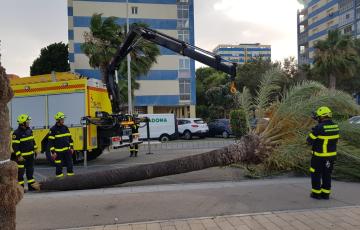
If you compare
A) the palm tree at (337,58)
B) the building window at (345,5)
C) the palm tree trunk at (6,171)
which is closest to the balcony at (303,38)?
the building window at (345,5)

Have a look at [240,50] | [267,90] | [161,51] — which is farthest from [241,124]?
[240,50]

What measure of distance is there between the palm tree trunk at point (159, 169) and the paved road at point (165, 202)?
239 millimetres

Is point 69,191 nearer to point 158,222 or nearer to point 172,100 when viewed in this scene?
point 158,222

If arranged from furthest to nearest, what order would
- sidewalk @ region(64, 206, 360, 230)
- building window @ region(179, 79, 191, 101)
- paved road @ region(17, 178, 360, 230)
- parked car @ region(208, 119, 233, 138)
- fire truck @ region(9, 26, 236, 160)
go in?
A: 1. building window @ region(179, 79, 191, 101)
2. parked car @ region(208, 119, 233, 138)
3. fire truck @ region(9, 26, 236, 160)
4. paved road @ region(17, 178, 360, 230)
5. sidewalk @ region(64, 206, 360, 230)

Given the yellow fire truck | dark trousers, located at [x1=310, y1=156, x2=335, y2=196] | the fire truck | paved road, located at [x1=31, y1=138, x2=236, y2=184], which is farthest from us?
the yellow fire truck

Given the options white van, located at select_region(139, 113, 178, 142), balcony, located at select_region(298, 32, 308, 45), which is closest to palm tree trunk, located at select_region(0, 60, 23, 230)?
white van, located at select_region(139, 113, 178, 142)

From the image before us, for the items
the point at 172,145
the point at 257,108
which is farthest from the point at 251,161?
the point at 172,145

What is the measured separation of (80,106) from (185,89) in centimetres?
3552

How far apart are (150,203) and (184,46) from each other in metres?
6.74

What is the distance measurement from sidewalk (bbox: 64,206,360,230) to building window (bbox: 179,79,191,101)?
138 ft

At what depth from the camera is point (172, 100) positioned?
4806 cm

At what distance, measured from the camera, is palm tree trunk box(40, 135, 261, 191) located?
8906 mm

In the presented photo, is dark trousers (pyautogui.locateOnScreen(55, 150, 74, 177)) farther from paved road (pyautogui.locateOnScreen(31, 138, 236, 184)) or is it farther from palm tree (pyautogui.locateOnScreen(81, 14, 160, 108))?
palm tree (pyautogui.locateOnScreen(81, 14, 160, 108))

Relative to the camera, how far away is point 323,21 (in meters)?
84.7
